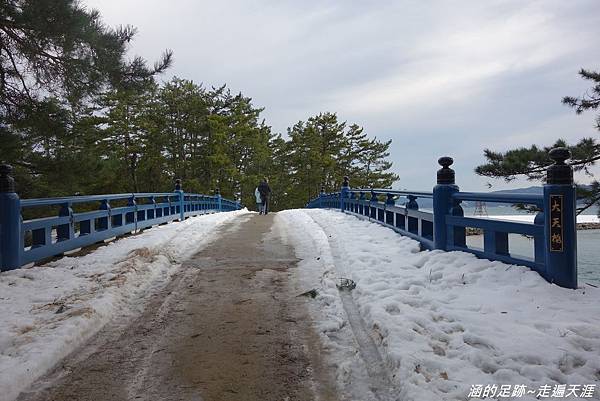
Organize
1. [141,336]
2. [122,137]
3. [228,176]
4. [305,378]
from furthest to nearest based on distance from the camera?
[228,176]
[122,137]
[141,336]
[305,378]

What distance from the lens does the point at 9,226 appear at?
19.2 feet

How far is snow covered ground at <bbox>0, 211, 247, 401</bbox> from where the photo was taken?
335cm

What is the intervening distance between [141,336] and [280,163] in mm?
53842

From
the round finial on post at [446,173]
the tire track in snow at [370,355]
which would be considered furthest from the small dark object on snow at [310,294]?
the round finial on post at [446,173]

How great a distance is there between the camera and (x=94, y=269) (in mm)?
6324

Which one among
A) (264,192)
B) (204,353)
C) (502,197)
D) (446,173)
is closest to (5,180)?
(204,353)

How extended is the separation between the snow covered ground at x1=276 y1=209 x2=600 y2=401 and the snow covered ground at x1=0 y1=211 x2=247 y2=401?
7.45 feet

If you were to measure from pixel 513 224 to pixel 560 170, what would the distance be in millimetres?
819

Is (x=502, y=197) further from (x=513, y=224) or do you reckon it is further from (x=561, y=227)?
(x=561, y=227)

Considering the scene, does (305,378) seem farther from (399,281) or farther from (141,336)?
(399,281)

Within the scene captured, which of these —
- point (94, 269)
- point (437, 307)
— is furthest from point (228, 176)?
point (437, 307)

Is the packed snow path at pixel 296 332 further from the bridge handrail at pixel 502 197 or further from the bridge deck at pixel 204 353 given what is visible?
the bridge handrail at pixel 502 197

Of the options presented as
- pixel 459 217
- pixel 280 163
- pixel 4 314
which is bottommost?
pixel 4 314

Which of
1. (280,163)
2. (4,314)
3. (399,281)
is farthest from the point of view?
(280,163)
